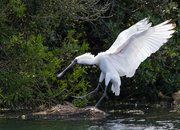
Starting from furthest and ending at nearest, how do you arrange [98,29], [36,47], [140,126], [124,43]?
[98,29], [36,47], [124,43], [140,126]

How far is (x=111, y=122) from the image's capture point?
27.6 feet

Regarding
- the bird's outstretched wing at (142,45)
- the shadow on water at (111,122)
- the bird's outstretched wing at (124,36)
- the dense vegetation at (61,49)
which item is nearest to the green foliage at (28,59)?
the dense vegetation at (61,49)

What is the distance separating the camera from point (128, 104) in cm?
Result: 1266

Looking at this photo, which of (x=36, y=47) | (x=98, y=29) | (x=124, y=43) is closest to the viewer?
(x=124, y=43)

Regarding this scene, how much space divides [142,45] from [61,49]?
267 centimetres

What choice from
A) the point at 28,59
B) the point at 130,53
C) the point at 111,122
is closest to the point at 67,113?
the point at 111,122

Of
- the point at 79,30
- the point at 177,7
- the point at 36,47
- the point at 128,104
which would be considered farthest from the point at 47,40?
the point at 177,7

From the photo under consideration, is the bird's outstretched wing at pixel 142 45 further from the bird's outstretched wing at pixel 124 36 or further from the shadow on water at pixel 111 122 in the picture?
the shadow on water at pixel 111 122

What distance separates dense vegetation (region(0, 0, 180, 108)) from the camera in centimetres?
996

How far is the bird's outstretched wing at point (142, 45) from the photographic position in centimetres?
920

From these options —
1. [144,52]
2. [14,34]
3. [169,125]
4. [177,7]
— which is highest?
[177,7]

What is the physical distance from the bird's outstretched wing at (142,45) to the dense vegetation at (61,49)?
193cm

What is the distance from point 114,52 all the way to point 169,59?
168 inches

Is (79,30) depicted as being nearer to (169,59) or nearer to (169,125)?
(169,59)
